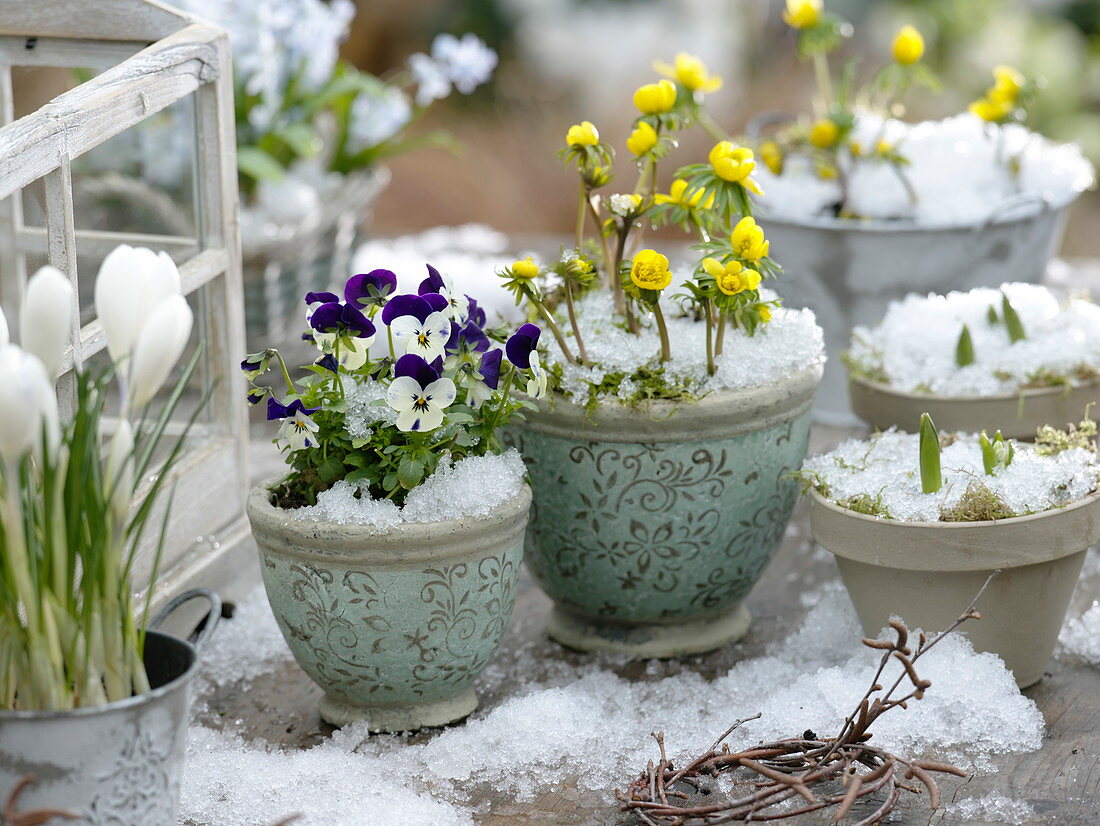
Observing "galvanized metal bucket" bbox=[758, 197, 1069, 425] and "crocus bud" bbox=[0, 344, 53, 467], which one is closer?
"crocus bud" bbox=[0, 344, 53, 467]

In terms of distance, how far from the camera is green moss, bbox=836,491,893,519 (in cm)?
151

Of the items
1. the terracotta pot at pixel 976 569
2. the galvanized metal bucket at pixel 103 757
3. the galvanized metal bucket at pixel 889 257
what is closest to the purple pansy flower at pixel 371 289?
the galvanized metal bucket at pixel 103 757

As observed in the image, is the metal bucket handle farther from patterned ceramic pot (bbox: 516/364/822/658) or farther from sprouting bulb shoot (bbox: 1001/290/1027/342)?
sprouting bulb shoot (bbox: 1001/290/1027/342)

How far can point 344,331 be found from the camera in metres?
1.42

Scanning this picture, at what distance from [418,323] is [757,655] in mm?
656

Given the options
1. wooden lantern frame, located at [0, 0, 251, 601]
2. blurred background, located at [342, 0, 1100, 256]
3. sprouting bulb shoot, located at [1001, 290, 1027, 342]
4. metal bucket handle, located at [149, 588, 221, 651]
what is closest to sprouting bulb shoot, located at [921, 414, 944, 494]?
sprouting bulb shoot, located at [1001, 290, 1027, 342]

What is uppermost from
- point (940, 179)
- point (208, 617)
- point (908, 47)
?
point (908, 47)

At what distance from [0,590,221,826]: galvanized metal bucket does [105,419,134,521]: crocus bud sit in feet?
0.53

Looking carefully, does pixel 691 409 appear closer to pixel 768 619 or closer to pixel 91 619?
pixel 768 619

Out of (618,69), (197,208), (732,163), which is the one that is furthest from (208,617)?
(618,69)

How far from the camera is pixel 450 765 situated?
144 centimetres

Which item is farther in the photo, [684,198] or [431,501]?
[684,198]

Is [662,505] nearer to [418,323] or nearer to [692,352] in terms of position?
[692,352]

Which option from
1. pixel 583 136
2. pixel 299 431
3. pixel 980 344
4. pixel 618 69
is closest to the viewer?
pixel 299 431
